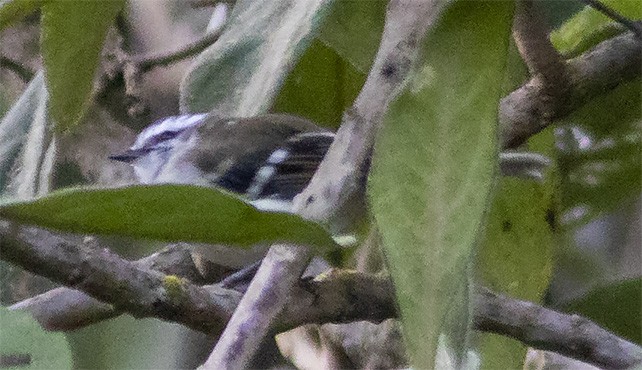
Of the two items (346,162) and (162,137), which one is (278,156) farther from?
(346,162)

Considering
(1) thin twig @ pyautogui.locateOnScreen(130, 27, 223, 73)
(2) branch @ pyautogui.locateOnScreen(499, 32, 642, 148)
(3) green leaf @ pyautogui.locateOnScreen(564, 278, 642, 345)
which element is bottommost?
(3) green leaf @ pyautogui.locateOnScreen(564, 278, 642, 345)

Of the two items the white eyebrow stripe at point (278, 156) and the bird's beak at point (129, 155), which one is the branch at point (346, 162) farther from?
the bird's beak at point (129, 155)

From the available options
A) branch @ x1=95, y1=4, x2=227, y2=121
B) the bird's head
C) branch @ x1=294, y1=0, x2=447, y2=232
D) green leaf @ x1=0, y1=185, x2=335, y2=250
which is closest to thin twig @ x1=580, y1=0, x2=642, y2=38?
branch @ x1=294, y1=0, x2=447, y2=232

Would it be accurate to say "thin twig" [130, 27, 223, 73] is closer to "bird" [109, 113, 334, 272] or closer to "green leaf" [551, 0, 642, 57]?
"bird" [109, 113, 334, 272]

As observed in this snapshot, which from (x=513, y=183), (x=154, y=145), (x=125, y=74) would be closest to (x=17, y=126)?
(x=125, y=74)

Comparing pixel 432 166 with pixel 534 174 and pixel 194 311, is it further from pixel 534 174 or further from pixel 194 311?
pixel 534 174

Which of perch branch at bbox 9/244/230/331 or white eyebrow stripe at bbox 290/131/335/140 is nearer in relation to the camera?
perch branch at bbox 9/244/230/331

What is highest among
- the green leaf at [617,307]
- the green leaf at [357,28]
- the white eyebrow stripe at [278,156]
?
the green leaf at [357,28]

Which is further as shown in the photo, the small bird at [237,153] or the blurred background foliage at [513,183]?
the small bird at [237,153]

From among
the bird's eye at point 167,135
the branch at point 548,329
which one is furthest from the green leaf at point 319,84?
the bird's eye at point 167,135

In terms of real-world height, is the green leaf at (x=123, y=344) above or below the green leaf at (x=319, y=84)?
below
